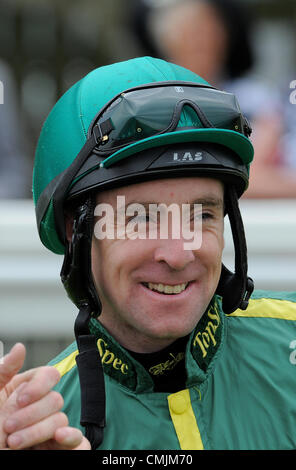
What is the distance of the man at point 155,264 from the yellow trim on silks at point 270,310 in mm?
156

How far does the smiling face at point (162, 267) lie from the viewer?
2.38 meters

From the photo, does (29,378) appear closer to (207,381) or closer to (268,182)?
(207,381)

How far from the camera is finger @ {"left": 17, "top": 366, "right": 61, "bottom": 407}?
1950mm

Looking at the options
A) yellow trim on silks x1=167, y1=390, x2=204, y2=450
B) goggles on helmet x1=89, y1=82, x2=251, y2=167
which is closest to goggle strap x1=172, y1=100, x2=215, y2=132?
goggles on helmet x1=89, y1=82, x2=251, y2=167

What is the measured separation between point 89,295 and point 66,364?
0.33 metres

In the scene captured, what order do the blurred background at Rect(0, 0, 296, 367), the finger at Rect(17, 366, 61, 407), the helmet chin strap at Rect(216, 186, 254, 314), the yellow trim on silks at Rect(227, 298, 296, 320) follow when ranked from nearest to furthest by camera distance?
the finger at Rect(17, 366, 61, 407) < the helmet chin strap at Rect(216, 186, 254, 314) < the yellow trim on silks at Rect(227, 298, 296, 320) < the blurred background at Rect(0, 0, 296, 367)

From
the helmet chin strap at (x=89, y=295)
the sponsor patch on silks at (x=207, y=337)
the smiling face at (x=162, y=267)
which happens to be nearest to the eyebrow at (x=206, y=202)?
the smiling face at (x=162, y=267)

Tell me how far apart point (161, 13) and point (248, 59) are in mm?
592

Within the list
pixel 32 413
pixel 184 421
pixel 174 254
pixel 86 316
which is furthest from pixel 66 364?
pixel 32 413

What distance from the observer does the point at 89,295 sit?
252cm

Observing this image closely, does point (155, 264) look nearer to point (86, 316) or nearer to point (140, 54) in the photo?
point (86, 316)

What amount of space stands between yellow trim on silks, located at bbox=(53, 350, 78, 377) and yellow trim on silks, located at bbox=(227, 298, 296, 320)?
0.58 meters

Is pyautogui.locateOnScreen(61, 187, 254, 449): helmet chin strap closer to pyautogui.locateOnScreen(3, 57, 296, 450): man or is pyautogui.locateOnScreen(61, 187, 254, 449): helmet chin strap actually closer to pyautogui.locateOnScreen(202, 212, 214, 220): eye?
pyautogui.locateOnScreen(3, 57, 296, 450): man

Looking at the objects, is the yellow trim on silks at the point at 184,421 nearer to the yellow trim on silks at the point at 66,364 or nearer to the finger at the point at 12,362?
the yellow trim on silks at the point at 66,364
